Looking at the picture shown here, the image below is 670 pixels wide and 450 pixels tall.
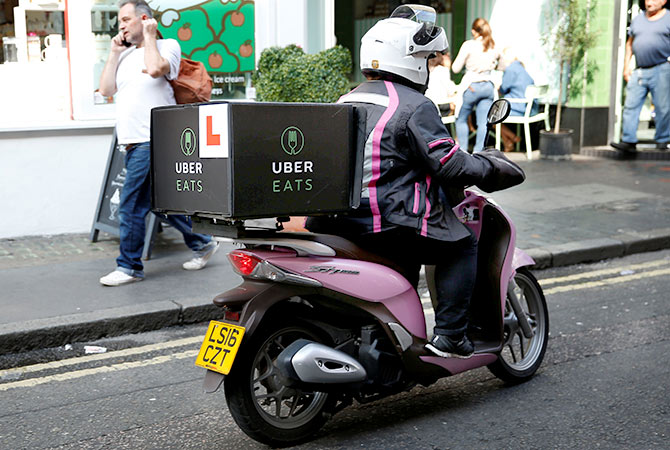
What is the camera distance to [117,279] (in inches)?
256

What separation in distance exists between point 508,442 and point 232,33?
6165 mm

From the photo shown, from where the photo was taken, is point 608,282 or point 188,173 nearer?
point 188,173

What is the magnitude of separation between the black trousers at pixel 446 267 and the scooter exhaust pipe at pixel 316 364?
0.50m

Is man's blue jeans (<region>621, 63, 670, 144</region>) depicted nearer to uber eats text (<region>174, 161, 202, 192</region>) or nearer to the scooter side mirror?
the scooter side mirror

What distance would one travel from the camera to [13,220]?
8133 millimetres

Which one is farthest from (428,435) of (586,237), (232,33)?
(232,33)

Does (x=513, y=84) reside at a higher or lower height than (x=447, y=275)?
higher

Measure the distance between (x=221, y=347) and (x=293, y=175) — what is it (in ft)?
2.51

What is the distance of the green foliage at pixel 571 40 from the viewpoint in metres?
13.1

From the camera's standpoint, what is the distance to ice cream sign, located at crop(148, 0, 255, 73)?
877cm

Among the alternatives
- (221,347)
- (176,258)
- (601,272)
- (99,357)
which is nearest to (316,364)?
(221,347)

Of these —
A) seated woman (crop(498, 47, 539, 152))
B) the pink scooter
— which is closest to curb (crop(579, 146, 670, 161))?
seated woman (crop(498, 47, 539, 152))

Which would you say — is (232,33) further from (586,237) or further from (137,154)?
(586,237)

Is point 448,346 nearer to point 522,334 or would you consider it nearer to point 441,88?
point 522,334
